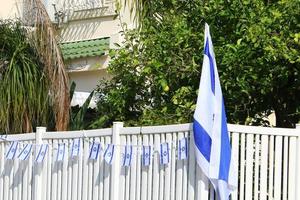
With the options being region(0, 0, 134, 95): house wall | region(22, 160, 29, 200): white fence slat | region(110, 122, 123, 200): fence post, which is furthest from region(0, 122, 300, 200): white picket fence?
region(0, 0, 134, 95): house wall

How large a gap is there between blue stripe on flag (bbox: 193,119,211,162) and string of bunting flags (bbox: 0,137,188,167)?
0.32m

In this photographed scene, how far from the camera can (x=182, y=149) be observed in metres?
Result: 7.92

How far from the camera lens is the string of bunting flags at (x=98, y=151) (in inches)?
318

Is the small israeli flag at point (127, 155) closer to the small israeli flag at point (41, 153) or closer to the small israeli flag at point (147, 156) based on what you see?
the small israeli flag at point (147, 156)

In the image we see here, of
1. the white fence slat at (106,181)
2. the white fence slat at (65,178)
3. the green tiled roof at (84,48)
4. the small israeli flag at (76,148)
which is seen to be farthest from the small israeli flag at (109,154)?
the green tiled roof at (84,48)

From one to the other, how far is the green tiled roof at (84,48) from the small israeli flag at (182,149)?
6.87 m

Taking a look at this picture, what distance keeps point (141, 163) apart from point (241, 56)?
6.24 ft

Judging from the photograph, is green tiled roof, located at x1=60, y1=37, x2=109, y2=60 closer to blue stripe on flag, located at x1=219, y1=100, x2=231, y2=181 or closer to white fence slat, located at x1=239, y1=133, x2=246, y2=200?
white fence slat, located at x1=239, y1=133, x2=246, y2=200

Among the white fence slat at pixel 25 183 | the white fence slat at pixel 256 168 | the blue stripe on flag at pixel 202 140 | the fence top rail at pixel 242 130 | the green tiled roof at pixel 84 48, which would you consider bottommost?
the white fence slat at pixel 25 183

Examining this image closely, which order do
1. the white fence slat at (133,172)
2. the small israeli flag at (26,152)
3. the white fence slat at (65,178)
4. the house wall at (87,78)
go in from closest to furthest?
the white fence slat at (133,172), the white fence slat at (65,178), the small israeli flag at (26,152), the house wall at (87,78)

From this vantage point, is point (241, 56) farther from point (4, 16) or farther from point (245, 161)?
point (4, 16)

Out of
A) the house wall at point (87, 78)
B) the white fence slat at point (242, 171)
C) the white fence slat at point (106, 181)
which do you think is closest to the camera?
the white fence slat at point (242, 171)

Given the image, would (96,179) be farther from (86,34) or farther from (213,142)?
(86,34)

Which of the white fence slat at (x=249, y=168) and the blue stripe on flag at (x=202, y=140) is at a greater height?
the blue stripe on flag at (x=202, y=140)
